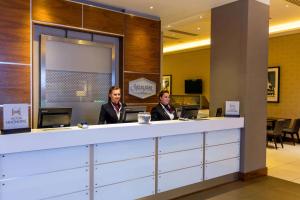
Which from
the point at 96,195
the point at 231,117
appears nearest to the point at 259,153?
the point at 231,117

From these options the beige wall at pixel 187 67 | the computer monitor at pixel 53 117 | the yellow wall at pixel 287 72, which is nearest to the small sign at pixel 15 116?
the computer monitor at pixel 53 117

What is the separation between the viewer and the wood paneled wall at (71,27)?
416 cm

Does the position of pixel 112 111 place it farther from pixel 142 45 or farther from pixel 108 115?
pixel 142 45

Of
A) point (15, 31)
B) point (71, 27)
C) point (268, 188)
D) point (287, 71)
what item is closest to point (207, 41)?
point (287, 71)

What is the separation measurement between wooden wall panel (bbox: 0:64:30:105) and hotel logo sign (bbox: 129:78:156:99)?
2.07 metres

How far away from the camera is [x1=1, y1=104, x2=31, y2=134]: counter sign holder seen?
2646 millimetres

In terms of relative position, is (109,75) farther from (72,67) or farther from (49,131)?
(49,131)

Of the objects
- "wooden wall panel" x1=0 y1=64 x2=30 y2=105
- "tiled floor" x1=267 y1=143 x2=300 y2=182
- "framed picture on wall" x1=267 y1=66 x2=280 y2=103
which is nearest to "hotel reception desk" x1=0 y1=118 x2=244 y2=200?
"tiled floor" x1=267 y1=143 x2=300 y2=182

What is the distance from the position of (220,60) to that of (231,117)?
1177 millimetres

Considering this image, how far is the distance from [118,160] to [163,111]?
1.62 m

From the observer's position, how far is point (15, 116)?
2.72 metres

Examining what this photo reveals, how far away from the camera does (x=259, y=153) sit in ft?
16.5

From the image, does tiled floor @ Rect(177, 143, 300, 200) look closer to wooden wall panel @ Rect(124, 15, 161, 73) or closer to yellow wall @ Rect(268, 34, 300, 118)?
wooden wall panel @ Rect(124, 15, 161, 73)

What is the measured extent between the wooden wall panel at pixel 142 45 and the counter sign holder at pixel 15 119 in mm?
3030
